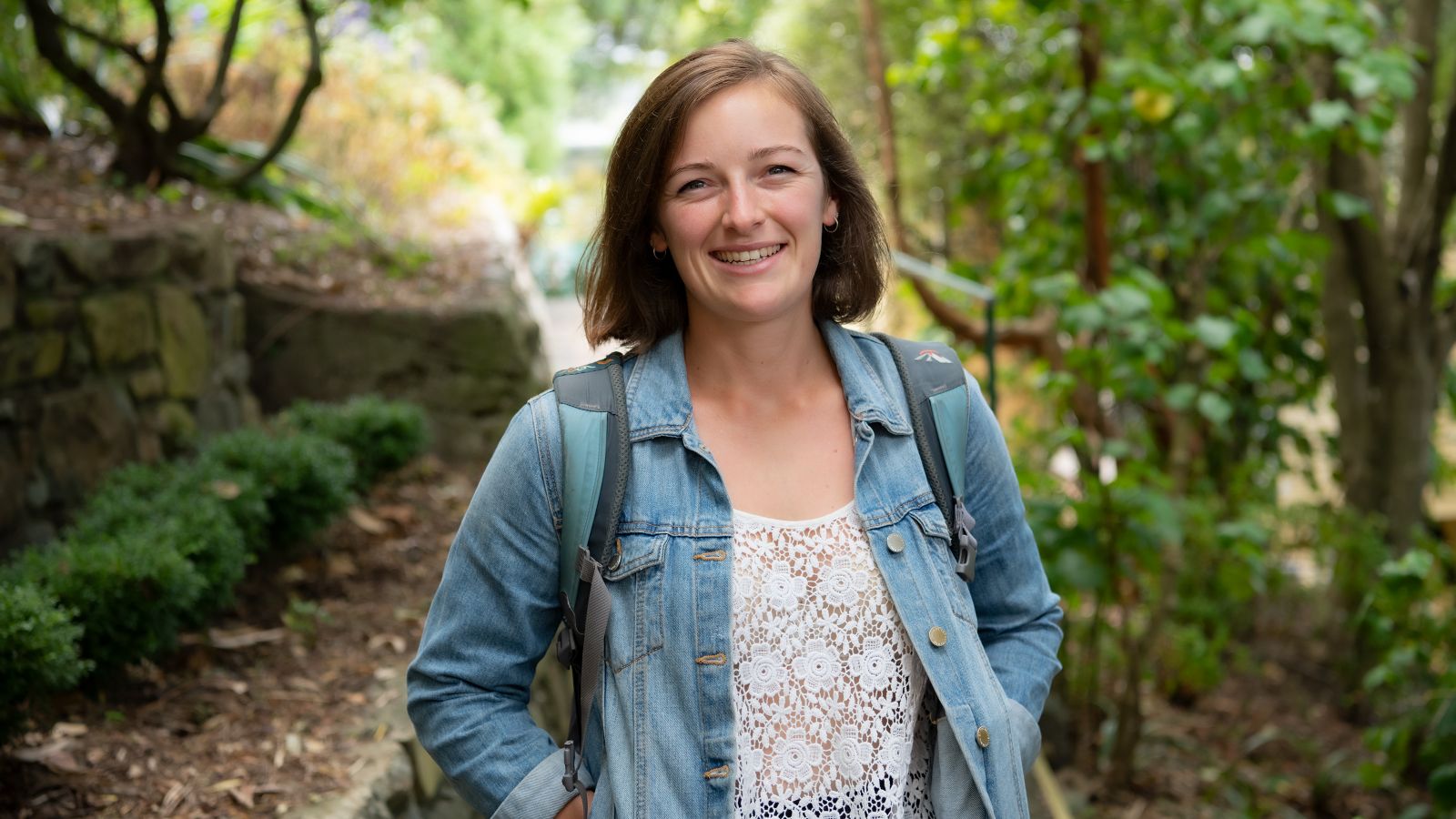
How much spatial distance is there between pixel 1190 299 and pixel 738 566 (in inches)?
148

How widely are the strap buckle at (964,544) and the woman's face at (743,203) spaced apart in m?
0.41

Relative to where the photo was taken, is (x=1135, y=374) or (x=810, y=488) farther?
(x=1135, y=374)

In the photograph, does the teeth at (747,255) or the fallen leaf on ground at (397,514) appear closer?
the teeth at (747,255)

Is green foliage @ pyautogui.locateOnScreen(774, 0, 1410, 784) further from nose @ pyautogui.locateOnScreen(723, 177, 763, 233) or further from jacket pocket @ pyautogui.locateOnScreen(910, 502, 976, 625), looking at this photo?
nose @ pyautogui.locateOnScreen(723, 177, 763, 233)

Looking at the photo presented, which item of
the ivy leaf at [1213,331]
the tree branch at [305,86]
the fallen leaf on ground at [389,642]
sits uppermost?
the tree branch at [305,86]

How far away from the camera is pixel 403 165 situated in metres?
9.67

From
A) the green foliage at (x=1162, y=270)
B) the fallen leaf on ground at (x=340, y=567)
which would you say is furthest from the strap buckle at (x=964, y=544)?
the fallen leaf on ground at (x=340, y=567)

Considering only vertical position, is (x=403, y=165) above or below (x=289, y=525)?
above

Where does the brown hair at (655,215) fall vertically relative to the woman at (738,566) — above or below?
above

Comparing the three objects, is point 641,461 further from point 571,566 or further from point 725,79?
point 725,79

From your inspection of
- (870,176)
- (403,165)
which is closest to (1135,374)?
(870,176)

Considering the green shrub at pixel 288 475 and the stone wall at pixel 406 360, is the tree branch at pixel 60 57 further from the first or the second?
the green shrub at pixel 288 475

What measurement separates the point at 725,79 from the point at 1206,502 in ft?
15.0

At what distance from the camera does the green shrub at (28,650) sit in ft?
7.81
